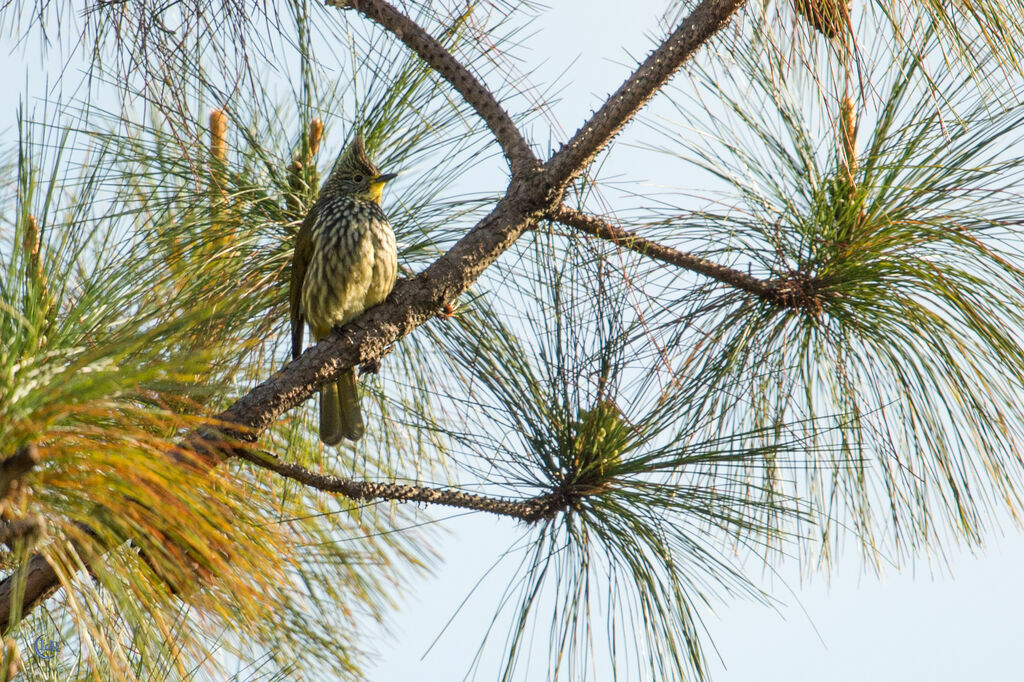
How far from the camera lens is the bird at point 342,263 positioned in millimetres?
2877

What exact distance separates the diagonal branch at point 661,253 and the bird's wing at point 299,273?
795 mm

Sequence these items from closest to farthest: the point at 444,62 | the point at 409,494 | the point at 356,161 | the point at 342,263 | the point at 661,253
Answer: the point at 409,494 < the point at 444,62 < the point at 661,253 < the point at 342,263 < the point at 356,161

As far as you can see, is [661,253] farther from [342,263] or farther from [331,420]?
[331,420]

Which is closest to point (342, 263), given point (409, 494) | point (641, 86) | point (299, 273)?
point (299, 273)

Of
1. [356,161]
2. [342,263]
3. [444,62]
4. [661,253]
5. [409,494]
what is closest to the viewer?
[409,494]

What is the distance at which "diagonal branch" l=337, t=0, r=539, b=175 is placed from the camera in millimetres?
2387

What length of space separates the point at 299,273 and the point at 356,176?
0.39m

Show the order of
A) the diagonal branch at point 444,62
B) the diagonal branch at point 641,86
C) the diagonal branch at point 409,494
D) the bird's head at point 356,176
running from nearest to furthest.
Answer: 1. the diagonal branch at point 409,494
2. the diagonal branch at point 641,86
3. the diagonal branch at point 444,62
4. the bird's head at point 356,176

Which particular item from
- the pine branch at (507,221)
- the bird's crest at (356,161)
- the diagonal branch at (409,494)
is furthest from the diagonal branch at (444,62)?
the diagonal branch at (409,494)

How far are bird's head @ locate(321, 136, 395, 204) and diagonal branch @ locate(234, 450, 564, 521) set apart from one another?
110 centimetres

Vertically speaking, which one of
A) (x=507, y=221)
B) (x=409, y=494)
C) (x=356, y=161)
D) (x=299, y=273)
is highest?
(x=356, y=161)

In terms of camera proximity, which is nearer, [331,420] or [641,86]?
[641,86]

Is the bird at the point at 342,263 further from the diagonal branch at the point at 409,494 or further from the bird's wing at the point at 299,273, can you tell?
the diagonal branch at the point at 409,494

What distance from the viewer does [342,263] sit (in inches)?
112
